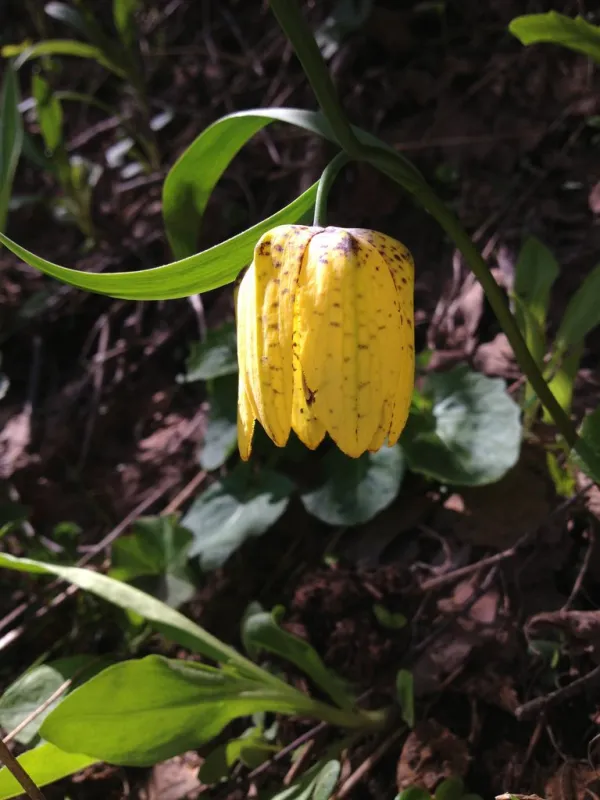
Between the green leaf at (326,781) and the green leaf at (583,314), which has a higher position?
the green leaf at (583,314)

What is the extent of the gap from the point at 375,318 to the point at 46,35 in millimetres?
2482

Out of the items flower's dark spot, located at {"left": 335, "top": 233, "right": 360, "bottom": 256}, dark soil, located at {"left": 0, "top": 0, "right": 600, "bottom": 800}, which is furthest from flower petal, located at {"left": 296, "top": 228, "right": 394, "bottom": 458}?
dark soil, located at {"left": 0, "top": 0, "right": 600, "bottom": 800}

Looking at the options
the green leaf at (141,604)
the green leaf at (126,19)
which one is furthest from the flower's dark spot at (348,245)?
the green leaf at (126,19)

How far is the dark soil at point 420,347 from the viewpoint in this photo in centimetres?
100

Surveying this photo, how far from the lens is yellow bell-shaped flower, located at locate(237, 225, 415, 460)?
0.68 m

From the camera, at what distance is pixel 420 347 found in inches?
60.3

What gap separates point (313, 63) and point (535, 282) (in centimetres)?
57

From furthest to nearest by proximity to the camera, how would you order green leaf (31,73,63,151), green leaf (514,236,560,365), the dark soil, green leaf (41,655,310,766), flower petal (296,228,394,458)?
green leaf (31,73,63,151) < green leaf (514,236,560,365) < the dark soil < green leaf (41,655,310,766) < flower petal (296,228,394,458)

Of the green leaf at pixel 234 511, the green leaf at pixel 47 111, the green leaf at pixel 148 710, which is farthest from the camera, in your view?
the green leaf at pixel 47 111

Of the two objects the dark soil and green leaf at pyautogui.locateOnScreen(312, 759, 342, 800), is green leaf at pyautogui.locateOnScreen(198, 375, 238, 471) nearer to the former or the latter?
the dark soil

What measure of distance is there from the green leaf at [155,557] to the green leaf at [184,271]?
23.0 inches

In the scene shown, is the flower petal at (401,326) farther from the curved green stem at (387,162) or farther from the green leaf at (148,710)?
the green leaf at (148,710)

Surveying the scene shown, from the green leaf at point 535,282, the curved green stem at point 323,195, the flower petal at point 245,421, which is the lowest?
the green leaf at point 535,282

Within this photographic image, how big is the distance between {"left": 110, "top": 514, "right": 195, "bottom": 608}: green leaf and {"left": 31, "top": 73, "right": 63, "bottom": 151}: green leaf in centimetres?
118
